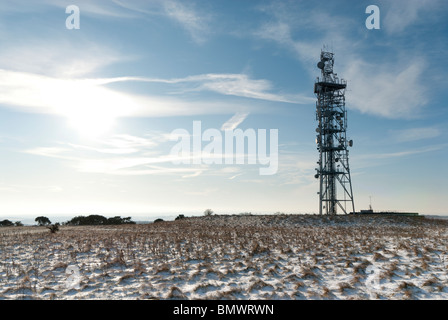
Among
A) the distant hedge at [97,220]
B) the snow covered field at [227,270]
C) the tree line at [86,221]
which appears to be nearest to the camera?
the snow covered field at [227,270]

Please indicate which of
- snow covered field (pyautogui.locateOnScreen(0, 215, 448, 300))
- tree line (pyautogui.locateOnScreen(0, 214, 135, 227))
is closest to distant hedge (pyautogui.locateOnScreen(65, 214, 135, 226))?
tree line (pyautogui.locateOnScreen(0, 214, 135, 227))

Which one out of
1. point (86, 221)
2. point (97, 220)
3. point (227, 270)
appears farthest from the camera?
point (97, 220)

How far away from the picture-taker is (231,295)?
→ 9.49m

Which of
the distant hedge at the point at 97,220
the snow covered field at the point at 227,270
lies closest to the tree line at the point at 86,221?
the distant hedge at the point at 97,220

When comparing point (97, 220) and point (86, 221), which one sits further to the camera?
point (97, 220)

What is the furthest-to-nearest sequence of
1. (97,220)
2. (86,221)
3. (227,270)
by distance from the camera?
1. (97,220)
2. (86,221)
3. (227,270)

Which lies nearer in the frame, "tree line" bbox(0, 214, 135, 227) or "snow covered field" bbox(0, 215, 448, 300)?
"snow covered field" bbox(0, 215, 448, 300)

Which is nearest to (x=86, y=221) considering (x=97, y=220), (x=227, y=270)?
(x=97, y=220)

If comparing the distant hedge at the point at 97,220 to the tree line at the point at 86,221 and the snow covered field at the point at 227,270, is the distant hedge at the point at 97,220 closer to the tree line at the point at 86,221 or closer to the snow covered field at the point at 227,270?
the tree line at the point at 86,221

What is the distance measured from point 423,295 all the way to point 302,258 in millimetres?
5062

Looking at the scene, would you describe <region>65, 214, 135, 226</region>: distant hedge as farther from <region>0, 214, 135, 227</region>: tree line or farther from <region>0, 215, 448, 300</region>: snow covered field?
<region>0, 215, 448, 300</region>: snow covered field

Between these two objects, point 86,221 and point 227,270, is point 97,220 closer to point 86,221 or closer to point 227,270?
point 86,221
